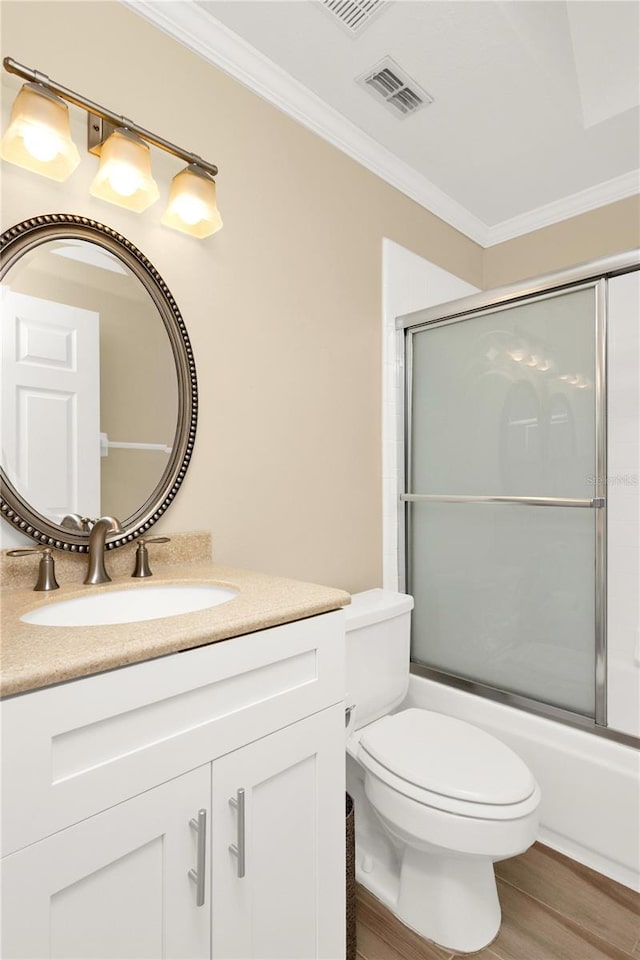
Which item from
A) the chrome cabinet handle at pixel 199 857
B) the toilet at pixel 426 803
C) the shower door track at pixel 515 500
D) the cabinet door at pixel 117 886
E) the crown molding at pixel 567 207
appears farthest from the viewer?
the crown molding at pixel 567 207

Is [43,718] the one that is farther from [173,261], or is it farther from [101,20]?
[101,20]

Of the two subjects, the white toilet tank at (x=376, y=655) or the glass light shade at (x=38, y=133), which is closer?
the glass light shade at (x=38, y=133)

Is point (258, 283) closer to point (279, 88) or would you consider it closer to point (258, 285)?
point (258, 285)

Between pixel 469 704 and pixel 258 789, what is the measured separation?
1.18 m

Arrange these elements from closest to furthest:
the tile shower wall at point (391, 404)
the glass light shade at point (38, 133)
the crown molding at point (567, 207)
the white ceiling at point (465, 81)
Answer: the glass light shade at point (38, 133) → the white ceiling at point (465, 81) → the tile shower wall at point (391, 404) → the crown molding at point (567, 207)

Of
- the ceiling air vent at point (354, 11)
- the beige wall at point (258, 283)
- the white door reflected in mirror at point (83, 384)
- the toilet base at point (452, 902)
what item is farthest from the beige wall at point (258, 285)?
the toilet base at point (452, 902)

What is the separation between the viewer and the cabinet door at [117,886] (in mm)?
667

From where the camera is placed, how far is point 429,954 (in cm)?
131

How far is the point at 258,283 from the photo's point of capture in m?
1.68

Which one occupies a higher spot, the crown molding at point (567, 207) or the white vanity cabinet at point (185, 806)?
the crown molding at point (567, 207)

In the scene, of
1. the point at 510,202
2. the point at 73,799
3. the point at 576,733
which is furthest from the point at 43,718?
the point at 510,202

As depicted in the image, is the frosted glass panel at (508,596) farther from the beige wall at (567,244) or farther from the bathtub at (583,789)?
the beige wall at (567,244)

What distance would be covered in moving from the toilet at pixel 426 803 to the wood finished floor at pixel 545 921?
1.5 inches

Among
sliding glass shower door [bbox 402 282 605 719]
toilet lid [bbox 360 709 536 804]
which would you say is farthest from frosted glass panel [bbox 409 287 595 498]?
toilet lid [bbox 360 709 536 804]
